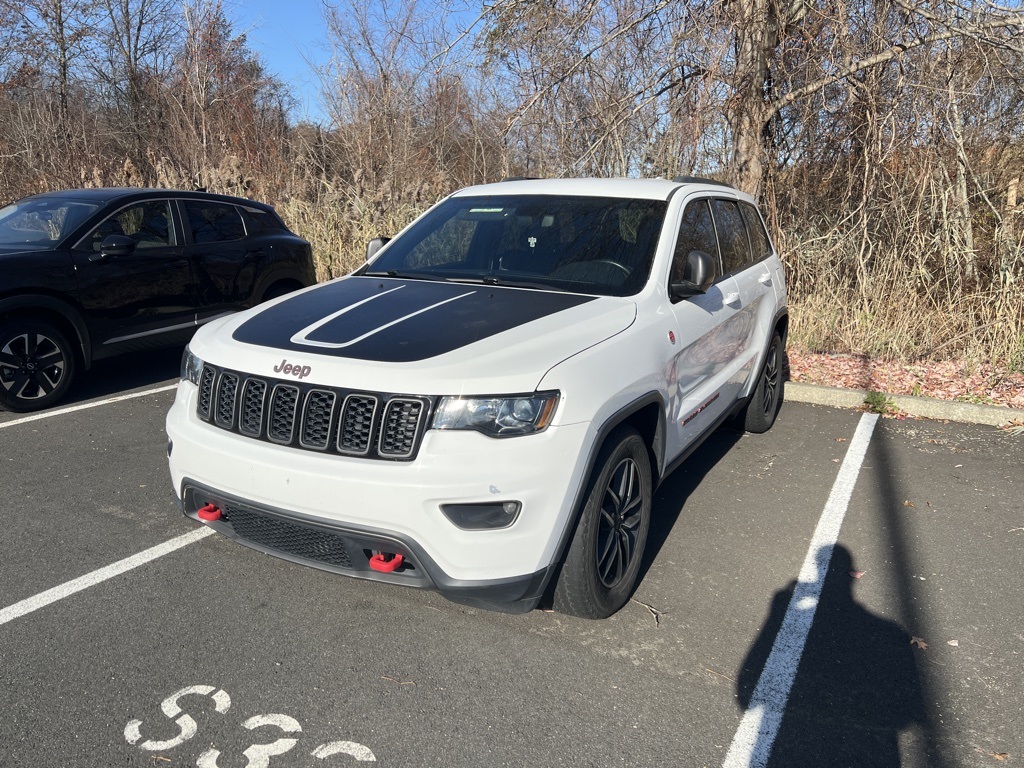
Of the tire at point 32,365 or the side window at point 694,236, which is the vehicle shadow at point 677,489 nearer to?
the side window at point 694,236

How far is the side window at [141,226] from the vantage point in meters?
6.95

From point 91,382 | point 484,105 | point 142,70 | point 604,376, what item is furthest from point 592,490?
point 142,70

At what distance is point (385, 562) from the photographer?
2.99 meters

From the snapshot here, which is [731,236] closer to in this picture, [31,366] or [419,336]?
[419,336]

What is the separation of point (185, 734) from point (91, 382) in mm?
5599

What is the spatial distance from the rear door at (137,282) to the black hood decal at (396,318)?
3.60 metres

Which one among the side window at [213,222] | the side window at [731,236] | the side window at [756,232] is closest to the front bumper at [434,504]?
the side window at [731,236]

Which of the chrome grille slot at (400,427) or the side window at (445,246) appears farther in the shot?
the side window at (445,246)

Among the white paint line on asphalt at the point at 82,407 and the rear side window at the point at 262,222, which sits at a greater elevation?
the rear side window at the point at 262,222

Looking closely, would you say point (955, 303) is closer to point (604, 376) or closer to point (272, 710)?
point (604, 376)

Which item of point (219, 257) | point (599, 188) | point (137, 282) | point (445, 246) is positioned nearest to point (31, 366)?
point (137, 282)

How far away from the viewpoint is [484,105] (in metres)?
12.6

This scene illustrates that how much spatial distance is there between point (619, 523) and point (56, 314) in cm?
530

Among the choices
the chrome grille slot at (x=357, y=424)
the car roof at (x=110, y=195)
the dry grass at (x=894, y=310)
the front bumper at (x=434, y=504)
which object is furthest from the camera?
the dry grass at (x=894, y=310)
